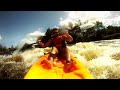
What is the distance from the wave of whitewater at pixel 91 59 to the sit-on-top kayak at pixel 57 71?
8 cm

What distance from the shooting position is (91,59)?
320 centimetres

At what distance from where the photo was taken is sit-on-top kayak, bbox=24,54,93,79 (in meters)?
3.04

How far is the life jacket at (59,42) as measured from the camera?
3.21m

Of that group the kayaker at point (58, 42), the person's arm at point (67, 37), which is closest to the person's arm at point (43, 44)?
the kayaker at point (58, 42)

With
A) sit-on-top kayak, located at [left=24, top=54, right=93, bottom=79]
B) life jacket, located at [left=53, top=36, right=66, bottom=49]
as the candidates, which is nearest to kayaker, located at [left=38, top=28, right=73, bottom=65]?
life jacket, located at [left=53, top=36, right=66, bottom=49]

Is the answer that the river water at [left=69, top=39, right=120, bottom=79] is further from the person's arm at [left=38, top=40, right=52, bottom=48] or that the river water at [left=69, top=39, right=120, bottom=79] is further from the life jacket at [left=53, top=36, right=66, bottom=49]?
the person's arm at [left=38, top=40, right=52, bottom=48]

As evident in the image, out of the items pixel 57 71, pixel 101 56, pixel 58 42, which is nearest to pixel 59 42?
pixel 58 42

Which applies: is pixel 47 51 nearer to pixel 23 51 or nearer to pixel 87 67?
pixel 23 51

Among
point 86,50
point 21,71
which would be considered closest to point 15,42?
point 21,71

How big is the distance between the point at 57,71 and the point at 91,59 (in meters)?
0.46

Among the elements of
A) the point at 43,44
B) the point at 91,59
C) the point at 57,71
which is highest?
the point at 43,44

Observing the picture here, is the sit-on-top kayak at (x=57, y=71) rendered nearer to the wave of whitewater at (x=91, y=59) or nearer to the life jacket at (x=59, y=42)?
the wave of whitewater at (x=91, y=59)

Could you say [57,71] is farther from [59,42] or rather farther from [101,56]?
[101,56]

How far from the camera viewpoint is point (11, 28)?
129 inches
